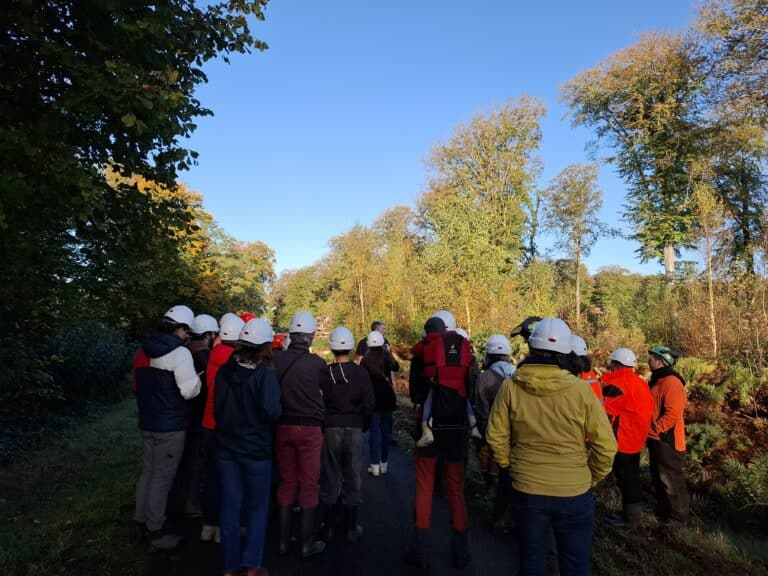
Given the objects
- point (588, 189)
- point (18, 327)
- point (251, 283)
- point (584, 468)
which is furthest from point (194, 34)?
point (251, 283)

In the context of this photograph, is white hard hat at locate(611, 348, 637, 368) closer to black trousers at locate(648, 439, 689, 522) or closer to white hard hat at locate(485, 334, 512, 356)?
black trousers at locate(648, 439, 689, 522)

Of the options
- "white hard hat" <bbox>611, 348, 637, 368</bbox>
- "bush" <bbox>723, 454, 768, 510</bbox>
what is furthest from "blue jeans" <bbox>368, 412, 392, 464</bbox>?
"bush" <bbox>723, 454, 768, 510</bbox>

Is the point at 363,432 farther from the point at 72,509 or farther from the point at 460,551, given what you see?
the point at 72,509

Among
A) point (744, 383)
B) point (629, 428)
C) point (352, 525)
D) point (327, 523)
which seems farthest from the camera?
point (744, 383)

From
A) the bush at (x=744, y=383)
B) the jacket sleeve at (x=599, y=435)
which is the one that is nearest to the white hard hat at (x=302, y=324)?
the jacket sleeve at (x=599, y=435)

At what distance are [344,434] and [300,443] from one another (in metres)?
0.60

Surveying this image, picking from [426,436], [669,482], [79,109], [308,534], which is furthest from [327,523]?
[79,109]

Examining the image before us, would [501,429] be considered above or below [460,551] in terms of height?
above

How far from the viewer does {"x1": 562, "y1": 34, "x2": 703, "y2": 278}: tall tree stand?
896 inches

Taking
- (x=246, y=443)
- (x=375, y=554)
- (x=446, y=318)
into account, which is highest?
(x=446, y=318)

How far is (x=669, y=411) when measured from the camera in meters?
5.77

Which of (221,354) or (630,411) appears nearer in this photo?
(221,354)

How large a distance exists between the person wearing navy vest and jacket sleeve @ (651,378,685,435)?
531 centimetres

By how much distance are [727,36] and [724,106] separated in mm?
2407
